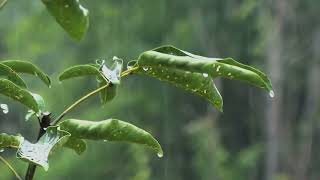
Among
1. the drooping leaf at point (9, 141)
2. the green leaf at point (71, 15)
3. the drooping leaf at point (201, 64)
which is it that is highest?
the green leaf at point (71, 15)

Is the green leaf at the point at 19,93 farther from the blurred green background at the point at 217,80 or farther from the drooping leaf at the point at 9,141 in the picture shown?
the blurred green background at the point at 217,80

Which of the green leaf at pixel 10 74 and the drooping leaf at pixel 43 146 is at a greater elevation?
the green leaf at pixel 10 74

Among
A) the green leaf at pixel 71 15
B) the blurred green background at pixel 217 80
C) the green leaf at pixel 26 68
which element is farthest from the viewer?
the blurred green background at pixel 217 80

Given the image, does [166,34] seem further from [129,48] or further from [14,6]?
[14,6]

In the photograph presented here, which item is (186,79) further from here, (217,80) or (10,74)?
(217,80)

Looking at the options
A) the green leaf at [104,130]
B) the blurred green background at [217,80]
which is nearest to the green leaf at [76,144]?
the green leaf at [104,130]

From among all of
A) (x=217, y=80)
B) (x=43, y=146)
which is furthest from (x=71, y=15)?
(x=217, y=80)

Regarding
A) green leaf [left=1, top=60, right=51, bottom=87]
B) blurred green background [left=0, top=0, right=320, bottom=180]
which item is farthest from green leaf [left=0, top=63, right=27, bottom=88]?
blurred green background [left=0, top=0, right=320, bottom=180]
